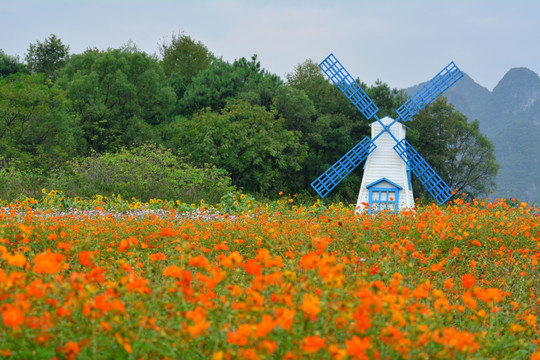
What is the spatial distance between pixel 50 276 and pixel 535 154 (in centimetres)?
10521

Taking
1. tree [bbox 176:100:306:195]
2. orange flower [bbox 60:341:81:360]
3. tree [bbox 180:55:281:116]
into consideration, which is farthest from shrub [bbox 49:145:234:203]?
orange flower [bbox 60:341:81:360]

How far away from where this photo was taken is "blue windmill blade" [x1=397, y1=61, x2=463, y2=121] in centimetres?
1838

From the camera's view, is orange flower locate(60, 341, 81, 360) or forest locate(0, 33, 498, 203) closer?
orange flower locate(60, 341, 81, 360)

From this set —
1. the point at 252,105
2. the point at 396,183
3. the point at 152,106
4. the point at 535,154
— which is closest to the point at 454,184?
the point at 252,105

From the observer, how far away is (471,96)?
134375 mm

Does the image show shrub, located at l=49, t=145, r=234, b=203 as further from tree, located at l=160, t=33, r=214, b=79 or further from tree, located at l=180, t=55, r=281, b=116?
tree, located at l=160, t=33, r=214, b=79

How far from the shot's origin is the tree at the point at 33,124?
19.9 metres

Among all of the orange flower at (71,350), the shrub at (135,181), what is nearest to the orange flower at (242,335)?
the orange flower at (71,350)

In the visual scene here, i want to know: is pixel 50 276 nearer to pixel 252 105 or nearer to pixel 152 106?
pixel 252 105

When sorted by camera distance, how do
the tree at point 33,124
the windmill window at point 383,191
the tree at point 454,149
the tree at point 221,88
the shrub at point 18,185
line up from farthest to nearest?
the tree at point 454,149
the tree at point 221,88
the tree at point 33,124
the windmill window at point 383,191
the shrub at point 18,185

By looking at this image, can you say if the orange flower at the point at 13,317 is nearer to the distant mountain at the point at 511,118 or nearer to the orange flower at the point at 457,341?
the orange flower at the point at 457,341

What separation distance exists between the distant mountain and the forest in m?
58.1

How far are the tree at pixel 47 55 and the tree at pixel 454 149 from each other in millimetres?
21777

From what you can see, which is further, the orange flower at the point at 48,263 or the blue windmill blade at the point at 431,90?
the blue windmill blade at the point at 431,90
